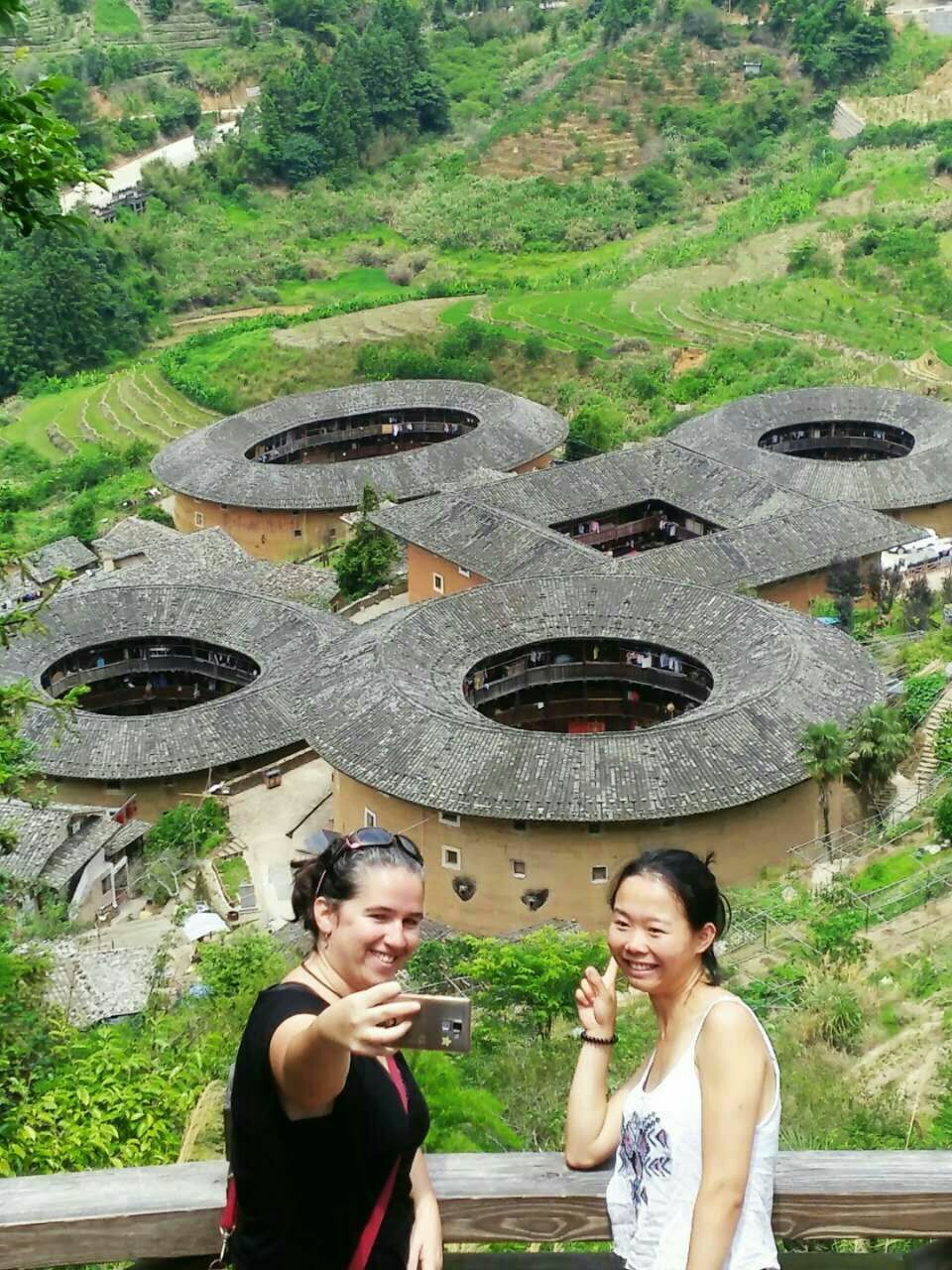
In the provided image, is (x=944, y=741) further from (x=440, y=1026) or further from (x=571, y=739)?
(x=440, y=1026)

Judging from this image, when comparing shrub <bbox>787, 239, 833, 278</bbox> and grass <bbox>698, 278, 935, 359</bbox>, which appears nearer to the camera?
grass <bbox>698, 278, 935, 359</bbox>

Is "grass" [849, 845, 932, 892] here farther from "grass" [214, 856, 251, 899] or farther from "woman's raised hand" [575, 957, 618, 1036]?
"woman's raised hand" [575, 957, 618, 1036]

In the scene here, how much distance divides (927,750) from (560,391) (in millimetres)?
40381

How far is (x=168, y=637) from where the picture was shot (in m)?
47.5

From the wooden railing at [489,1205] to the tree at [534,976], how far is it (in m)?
17.3

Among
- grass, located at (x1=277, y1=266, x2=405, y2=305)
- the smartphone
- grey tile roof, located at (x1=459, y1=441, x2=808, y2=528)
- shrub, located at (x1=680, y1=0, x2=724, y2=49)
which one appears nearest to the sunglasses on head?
the smartphone

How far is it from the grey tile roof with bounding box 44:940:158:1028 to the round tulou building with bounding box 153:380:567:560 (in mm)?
30690

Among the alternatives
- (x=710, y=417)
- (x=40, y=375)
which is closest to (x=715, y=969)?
(x=710, y=417)

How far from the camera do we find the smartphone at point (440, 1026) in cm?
558

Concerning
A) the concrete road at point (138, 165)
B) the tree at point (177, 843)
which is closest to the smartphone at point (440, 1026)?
the tree at point (177, 843)

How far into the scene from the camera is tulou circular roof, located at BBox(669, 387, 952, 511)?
54.2 m

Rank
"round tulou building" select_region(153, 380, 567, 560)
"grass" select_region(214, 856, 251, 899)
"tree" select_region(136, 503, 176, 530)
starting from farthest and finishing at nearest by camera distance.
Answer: "tree" select_region(136, 503, 176, 530) → "round tulou building" select_region(153, 380, 567, 560) → "grass" select_region(214, 856, 251, 899)

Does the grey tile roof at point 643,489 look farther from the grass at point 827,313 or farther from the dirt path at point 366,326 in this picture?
the dirt path at point 366,326

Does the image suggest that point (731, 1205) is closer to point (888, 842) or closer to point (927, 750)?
point (888, 842)
